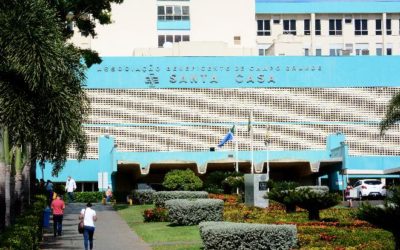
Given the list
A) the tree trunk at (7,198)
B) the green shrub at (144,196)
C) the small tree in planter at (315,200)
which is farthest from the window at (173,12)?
the tree trunk at (7,198)

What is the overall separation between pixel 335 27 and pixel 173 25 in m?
18.0

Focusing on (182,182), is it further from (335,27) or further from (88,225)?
(335,27)

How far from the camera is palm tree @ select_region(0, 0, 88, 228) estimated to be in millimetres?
19703

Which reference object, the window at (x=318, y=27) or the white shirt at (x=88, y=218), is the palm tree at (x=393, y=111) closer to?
the white shirt at (x=88, y=218)

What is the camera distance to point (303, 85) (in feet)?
236

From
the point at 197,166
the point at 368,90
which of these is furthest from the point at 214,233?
the point at 368,90

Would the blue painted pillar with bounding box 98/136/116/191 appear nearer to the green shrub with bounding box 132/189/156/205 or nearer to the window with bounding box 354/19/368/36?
the green shrub with bounding box 132/189/156/205

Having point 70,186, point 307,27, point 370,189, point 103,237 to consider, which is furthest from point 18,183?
point 307,27

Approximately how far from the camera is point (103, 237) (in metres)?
28.8

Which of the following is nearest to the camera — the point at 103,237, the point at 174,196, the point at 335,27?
the point at 103,237

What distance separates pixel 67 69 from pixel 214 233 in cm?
565

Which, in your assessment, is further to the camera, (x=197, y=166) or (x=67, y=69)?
(x=197, y=166)

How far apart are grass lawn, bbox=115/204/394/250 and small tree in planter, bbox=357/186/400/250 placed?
297cm

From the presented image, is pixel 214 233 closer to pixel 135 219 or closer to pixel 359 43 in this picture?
pixel 135 219
